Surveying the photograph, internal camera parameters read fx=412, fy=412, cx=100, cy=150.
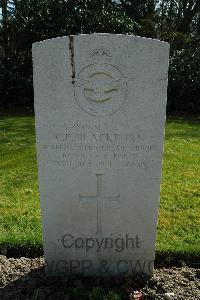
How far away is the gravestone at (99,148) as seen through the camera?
10.0ft

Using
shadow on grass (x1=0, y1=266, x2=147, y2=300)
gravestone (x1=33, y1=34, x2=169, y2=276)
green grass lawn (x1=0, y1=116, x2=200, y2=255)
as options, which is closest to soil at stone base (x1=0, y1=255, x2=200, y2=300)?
shadow on grass (x1=0, y1=266, x2=147, y2=300)

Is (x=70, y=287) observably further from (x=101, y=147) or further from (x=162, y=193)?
(x=162, y=193)

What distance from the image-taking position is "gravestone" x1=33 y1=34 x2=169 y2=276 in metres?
3.06

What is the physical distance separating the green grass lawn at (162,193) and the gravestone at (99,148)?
2.12ft

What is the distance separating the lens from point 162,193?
573 cm

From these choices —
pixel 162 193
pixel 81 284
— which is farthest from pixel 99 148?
pixel 162 193

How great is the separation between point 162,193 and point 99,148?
267 cm

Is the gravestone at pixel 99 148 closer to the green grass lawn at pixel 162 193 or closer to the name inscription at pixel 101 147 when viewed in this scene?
the name inscription at pixel 101 147

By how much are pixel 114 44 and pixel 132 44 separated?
0.44ft

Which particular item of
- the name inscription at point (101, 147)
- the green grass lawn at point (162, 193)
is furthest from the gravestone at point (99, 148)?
the green grass lawn at point (162, 193)

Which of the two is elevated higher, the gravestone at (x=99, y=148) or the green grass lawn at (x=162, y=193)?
the gravestone at (x=99, y=148)

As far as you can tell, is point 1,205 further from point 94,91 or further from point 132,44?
point 132,44

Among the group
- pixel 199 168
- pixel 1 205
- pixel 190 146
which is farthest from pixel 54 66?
pixel 190 146

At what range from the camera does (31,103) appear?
42.5ft
